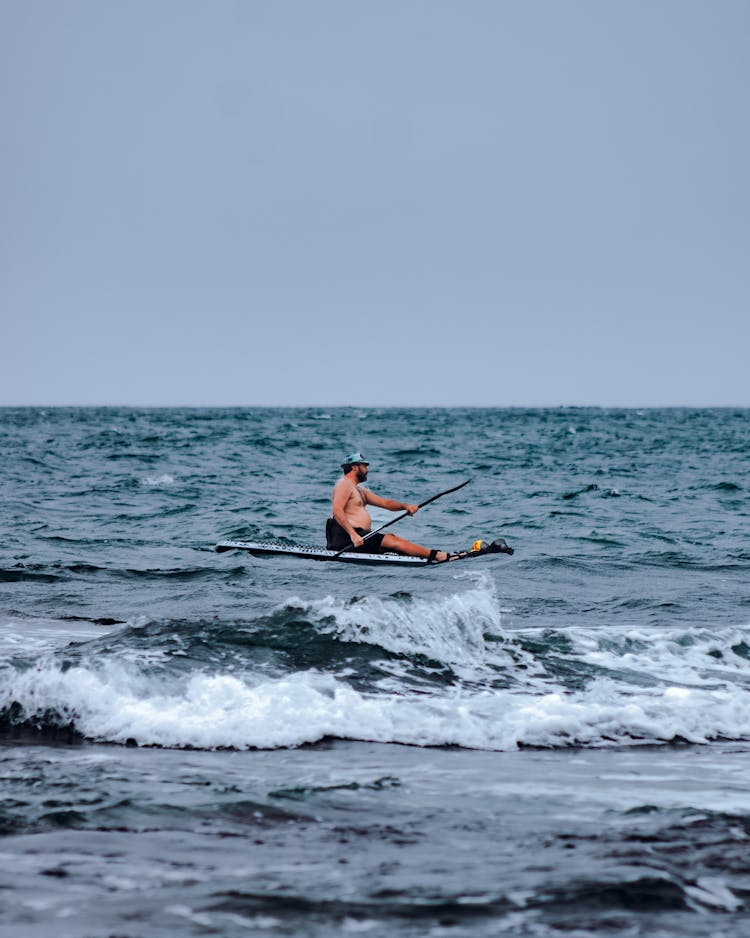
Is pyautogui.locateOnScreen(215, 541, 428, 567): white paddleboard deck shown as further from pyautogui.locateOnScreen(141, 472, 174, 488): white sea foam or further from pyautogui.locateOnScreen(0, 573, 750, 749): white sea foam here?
pyautogui.locateOnScreen(141, 472, 174, 488): white sea foam

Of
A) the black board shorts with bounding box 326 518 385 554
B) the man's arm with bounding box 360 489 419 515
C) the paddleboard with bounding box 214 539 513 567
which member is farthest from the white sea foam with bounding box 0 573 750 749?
the man's arm with bounding box 360 489 419 515

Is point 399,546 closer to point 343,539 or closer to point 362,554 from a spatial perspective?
point 362,554

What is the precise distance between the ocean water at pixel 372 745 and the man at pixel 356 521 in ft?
1.92

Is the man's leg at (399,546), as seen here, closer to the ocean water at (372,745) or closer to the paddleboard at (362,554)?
the paddleboard at (362,554)

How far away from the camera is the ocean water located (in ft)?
13.3

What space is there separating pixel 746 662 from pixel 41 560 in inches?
382

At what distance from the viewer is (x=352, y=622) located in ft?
30.5

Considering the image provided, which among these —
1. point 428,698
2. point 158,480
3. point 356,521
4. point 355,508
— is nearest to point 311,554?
point 356,521

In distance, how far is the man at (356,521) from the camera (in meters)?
14.6

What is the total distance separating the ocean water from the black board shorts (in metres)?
0.60

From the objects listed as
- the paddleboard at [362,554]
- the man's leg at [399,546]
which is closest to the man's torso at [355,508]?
the man's leg at [399,546]

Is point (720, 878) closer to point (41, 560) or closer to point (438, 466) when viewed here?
point (41, 560)

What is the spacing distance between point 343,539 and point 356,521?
324mm

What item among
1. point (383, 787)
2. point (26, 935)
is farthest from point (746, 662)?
point (26, 935)
